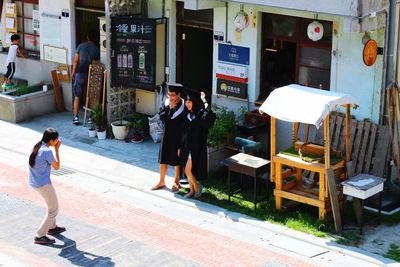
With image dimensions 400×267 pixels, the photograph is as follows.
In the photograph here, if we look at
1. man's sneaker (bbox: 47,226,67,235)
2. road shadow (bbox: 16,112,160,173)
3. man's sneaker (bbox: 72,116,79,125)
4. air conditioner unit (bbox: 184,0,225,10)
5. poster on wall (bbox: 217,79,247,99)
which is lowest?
man's sneaker (bbox: 47,226,67,235)

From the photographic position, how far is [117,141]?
17.0 metres

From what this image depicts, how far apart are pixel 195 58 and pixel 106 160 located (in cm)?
347

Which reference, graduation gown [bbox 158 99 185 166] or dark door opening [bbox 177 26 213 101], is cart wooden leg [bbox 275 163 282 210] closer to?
graduation gown [bbox 158 99 185 166]

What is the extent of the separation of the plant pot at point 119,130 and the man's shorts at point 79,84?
1.69m

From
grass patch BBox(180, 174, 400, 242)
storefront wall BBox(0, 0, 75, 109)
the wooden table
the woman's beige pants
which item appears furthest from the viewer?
storefront wall BBox(0, 0, 75, 109)

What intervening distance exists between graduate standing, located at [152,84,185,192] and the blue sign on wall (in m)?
2.28

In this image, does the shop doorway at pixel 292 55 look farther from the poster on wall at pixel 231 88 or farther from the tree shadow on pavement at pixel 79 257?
the tree shadow on pavement at pixel 79 257

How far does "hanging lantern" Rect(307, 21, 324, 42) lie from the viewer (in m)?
14.2

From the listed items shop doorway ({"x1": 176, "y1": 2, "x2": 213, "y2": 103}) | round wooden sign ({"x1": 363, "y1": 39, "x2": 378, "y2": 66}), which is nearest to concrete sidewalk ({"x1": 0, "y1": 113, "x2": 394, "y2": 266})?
shop doorway ({"x1": 176, "y1": 2, "x2": 213, "y2": 103})

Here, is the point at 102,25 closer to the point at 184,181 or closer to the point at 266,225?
the point at 184,181

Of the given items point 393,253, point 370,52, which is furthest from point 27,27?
point 393,253

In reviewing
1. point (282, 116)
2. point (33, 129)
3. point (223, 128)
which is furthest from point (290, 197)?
point (33, 129)

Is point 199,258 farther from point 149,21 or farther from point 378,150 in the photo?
point 149,21

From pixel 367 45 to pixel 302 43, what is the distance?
168 cm
